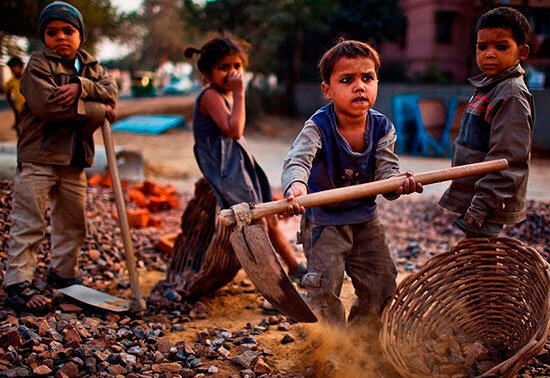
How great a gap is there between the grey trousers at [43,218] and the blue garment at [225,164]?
2.70ft

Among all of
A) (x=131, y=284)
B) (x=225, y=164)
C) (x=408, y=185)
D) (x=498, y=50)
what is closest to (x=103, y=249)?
(x=131, y=284)

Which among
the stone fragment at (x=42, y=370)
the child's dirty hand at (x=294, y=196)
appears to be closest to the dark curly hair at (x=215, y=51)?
the child's dirty hand at (x=294, y=196)

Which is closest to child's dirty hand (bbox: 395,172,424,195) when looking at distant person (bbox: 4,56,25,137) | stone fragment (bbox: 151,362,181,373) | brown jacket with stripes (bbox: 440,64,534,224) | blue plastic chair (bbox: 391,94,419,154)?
brown jacket with stripes (bbox: 440,64,534,224)

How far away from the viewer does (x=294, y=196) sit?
218cm

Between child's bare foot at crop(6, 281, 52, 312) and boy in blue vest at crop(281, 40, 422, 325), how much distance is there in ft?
5.19

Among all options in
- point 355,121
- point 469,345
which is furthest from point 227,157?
point 469,345

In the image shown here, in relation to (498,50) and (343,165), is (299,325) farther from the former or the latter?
(498,50)

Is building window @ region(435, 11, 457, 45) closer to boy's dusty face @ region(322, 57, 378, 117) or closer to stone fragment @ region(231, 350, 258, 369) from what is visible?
boy's dusty face @ region(322, 57, 378, 117)

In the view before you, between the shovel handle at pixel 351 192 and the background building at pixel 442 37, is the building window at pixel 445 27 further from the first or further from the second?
the shovel handle at pixel 351 192

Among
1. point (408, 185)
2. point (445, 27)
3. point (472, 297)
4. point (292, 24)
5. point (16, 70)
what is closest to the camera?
point (408, 185)

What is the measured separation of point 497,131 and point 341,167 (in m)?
0.79

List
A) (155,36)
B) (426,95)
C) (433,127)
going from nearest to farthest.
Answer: (433,127) → (426,95) → (155,36)

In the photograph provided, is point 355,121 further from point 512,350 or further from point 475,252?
point 512,350

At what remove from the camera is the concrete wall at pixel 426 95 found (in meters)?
11.4
